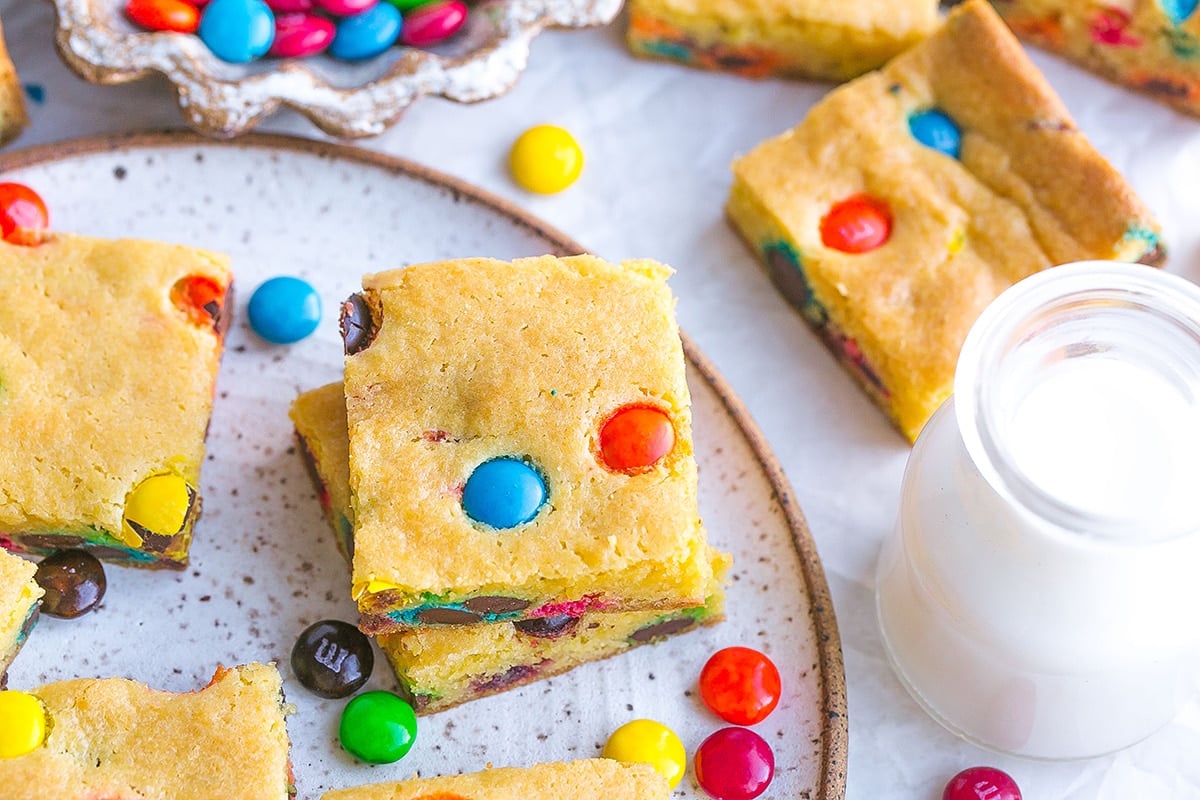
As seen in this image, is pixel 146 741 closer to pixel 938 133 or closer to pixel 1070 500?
pixel 1070 500

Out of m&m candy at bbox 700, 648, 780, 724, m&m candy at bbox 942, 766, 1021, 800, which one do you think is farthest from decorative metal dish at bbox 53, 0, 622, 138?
m&m candy at bbox 942, 766, 1021, 800

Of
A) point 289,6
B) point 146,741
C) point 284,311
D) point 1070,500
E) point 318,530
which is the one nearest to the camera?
point 1070,500

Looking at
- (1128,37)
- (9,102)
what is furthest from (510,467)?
(1128,37)

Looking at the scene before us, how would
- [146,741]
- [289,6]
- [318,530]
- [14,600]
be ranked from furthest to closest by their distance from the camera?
1. [289,6]
2. [318,530]
3. [14,600]
4. [146,741]

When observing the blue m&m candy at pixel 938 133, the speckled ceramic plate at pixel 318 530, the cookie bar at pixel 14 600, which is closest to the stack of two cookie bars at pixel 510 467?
the speckled ceramic plate at pixel 318 530

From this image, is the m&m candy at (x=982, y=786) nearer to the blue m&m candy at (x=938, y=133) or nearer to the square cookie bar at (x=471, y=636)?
the square cookie bar at (x=471, y=636)

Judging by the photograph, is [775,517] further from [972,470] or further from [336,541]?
[336,541]

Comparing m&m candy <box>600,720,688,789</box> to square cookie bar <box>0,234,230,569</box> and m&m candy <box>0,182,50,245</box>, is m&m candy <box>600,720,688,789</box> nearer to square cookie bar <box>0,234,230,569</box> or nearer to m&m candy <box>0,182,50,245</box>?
square cookie bar <box>0,234,230,569</box>
